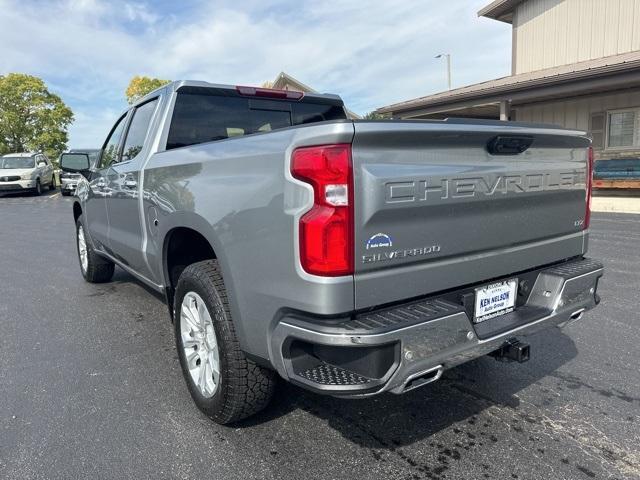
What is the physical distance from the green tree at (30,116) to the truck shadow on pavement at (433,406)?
113ft

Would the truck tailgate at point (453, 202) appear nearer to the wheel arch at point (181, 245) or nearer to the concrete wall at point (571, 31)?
the wheel arch at point (181, 245)

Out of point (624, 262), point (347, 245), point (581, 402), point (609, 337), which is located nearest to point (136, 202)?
point (347, 245)

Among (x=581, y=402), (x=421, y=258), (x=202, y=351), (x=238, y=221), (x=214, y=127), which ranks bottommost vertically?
(x=581, y=402)

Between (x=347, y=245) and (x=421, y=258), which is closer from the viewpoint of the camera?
(x=347, y=245)

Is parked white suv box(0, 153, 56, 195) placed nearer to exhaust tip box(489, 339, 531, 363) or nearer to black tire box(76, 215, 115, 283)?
black tire box(76, 215, 115, 283)

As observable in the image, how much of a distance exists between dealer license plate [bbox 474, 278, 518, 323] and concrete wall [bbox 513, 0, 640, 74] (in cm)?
1483

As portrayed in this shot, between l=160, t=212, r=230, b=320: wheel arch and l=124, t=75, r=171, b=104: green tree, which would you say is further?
l=124, t=75, r=171, b=104: green tree

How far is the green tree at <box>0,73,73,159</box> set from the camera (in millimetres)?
31141

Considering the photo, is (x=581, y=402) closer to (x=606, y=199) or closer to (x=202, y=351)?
(x=202, y=351)

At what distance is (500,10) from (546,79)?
6088 mm

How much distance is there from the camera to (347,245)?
2.02 m

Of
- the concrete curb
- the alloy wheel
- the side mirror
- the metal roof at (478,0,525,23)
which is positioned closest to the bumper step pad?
the alloy wheel

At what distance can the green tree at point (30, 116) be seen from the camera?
102ft

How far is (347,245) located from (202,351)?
1.35 m
